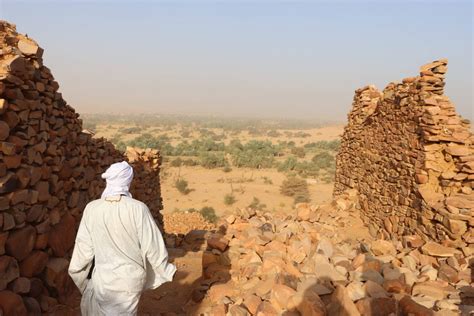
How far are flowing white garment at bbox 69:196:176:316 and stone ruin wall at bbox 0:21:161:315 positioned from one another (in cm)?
115

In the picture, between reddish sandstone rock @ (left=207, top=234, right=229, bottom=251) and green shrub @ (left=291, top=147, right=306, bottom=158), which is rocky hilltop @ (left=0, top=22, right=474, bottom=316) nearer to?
reddish sandstone rock @ (left=207, top=234, right=229, bottom=251)

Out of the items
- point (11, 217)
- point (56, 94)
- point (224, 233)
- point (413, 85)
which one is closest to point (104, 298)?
point (11, 217)

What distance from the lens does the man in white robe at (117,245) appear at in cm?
297

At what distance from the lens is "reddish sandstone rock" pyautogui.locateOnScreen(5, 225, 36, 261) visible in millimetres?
3717

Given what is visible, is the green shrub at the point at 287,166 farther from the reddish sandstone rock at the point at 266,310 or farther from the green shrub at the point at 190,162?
the reddish sandstone rock at the point at 266,310

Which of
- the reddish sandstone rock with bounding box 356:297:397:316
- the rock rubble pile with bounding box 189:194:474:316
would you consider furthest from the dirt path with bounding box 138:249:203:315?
the reddish sandstone rock with bounding box 356:297:397:316

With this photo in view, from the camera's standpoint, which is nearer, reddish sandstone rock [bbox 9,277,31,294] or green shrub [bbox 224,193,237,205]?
reddish sandstone rock [bbox 9,277,31,294]

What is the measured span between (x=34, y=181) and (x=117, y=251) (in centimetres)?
183

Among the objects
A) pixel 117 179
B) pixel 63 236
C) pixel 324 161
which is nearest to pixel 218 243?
pixel 63 236

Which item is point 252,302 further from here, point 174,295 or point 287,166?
point 287,166

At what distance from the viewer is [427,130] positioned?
6.52 m

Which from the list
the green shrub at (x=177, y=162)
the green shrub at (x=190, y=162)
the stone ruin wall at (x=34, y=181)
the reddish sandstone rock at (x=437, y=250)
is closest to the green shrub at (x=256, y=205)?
the green shrub at (x=190, y=162)

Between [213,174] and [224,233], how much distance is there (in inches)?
658

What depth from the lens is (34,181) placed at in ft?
13.6
